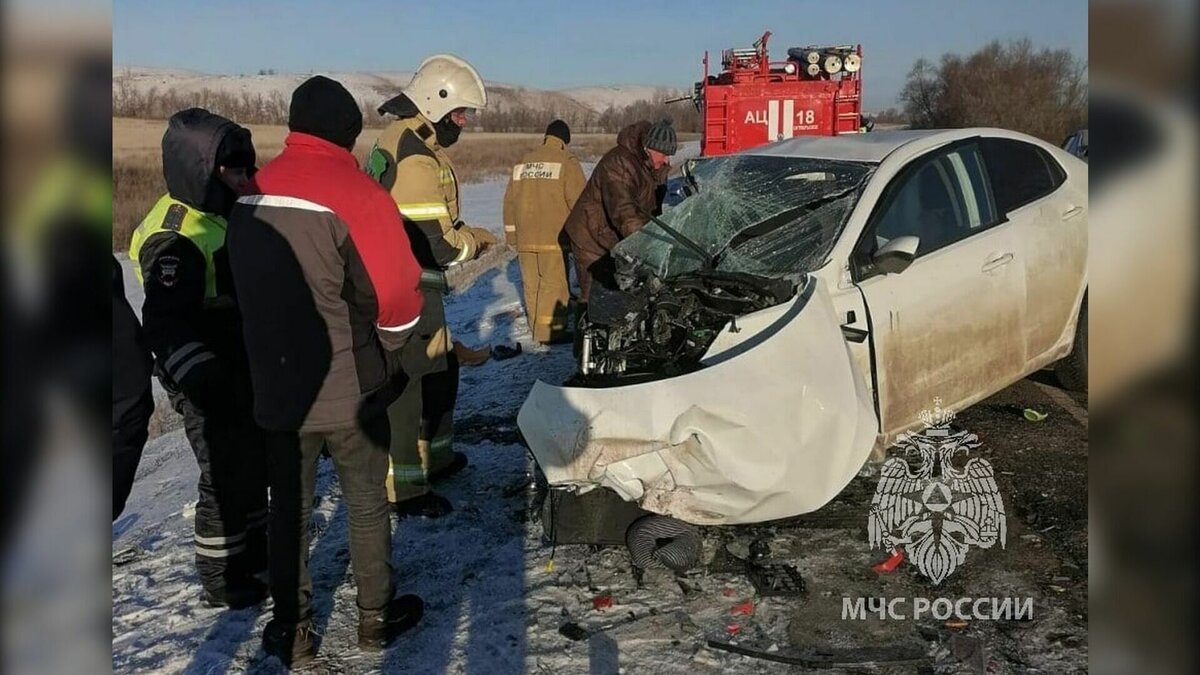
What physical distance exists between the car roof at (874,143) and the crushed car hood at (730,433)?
140 cm

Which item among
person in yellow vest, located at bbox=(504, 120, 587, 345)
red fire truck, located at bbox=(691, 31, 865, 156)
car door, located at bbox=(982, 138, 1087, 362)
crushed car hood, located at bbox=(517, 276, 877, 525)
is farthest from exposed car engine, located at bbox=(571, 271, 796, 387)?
red fire truck, located at bbox=(691, 31, 865, 156)

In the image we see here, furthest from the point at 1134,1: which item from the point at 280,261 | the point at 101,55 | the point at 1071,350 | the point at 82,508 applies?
the point at 1071,350

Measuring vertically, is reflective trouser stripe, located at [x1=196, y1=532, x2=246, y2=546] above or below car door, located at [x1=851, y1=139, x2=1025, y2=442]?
below

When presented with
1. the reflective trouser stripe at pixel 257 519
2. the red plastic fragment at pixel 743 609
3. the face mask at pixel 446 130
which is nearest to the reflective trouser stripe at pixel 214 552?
the reflective trouser stripe at pixel 257 519

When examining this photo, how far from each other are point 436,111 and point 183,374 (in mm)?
1928

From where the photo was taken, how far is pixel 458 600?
327 centimetres

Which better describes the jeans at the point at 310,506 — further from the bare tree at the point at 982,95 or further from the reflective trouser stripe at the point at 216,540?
the bare tree at the point at 982,95

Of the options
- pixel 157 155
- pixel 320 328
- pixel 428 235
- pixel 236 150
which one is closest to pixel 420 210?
pixel 428 235

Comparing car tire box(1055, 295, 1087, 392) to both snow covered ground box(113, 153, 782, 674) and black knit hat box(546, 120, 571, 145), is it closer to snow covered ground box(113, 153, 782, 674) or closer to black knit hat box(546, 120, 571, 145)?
snow covered ground box(113, 153, 782, 674)

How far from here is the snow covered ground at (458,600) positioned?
289 centimetres

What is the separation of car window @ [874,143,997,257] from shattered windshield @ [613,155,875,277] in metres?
0.20

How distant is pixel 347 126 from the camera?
272 centimetres

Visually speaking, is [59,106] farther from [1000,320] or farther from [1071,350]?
[1071,350]

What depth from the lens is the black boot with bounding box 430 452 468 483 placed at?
4426mm
